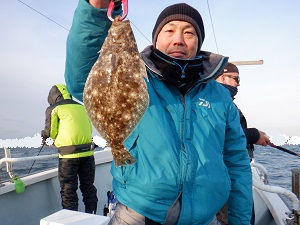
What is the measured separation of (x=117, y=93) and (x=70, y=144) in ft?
12.0

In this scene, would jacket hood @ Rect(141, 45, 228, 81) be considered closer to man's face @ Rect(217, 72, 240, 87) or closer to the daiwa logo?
the daiwa logo

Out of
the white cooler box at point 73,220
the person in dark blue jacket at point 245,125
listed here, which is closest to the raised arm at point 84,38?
the white cooler box at point 73,220

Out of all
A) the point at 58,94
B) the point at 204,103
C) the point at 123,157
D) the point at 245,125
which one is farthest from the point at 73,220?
the point at 58,94

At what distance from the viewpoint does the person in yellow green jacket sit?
5.03 metres

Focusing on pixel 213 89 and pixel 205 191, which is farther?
pixel 213 89

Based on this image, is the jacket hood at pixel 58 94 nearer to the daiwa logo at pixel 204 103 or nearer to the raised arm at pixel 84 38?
the raised arm at pixel 84 38

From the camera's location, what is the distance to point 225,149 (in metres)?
2.35

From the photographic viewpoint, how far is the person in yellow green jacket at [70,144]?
5027mm

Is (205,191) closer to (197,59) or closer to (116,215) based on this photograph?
(116,215)

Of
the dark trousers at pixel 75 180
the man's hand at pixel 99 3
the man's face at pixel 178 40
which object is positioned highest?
the man's hand at pixel 99 3

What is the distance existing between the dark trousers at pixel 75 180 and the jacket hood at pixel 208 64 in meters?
3.49

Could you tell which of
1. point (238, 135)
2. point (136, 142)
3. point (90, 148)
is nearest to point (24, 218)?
point (90, 148)

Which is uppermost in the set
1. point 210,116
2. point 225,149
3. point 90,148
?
point 210,116

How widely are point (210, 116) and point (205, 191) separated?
1.86 feet
